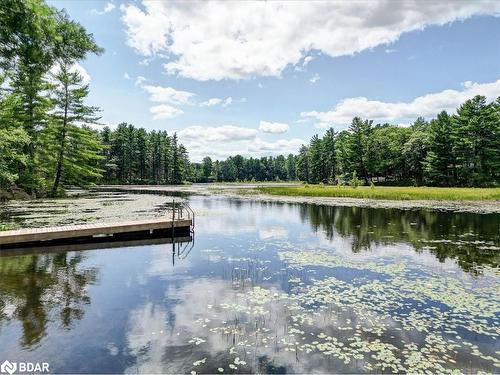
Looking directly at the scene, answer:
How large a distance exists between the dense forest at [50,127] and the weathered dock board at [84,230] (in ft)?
23.7

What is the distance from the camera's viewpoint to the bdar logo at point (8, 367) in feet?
20.0

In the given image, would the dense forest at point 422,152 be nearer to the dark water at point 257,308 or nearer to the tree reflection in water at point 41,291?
the dark water at point 257,308

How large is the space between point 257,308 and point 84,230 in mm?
12051

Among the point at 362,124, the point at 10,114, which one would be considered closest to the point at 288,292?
the point at 10,114

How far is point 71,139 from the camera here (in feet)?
134

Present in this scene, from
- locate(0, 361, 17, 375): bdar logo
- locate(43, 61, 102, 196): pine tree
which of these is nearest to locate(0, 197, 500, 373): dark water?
locate(0, 361, 17, 375): bdar logo

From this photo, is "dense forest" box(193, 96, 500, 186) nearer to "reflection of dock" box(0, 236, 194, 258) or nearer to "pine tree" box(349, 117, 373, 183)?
"pine tree" box(349, 117, 373, 183)

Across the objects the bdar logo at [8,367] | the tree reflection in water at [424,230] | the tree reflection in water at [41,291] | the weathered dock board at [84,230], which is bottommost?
the bdar logo at [8,367]

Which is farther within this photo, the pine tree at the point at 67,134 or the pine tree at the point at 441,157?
the pine tree at the point at 441,157

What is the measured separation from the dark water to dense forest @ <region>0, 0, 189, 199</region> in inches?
323

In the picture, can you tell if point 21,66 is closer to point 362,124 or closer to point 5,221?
point 5,221

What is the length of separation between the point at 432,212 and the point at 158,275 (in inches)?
1077

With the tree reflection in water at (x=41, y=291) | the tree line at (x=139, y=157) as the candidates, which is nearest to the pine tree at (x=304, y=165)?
the tree line at (x=139, y=157)

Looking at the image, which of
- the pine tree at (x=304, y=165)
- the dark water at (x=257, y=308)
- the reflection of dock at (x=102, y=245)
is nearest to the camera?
the dark water at (x=257, y=308)
